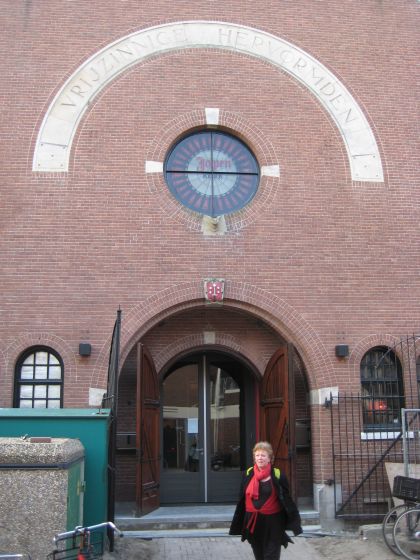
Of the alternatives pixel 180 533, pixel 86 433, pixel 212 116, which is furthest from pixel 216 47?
pixel 180 533

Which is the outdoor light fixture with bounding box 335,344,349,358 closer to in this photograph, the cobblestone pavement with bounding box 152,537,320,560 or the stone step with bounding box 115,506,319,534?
the stone step with bounding box 115,506,319,534

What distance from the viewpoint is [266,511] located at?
245 inches

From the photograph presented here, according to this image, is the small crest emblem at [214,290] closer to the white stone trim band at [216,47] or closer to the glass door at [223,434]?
the glass door at [223,434]

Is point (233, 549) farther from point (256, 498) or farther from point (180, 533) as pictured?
point (256, 498)

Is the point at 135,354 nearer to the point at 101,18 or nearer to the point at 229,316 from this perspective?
the point at 229,316

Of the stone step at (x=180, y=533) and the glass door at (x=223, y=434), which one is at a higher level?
the glass door at (x=223, y=434)

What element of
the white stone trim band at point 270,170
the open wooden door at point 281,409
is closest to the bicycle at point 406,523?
the open wooden door at point 281,409

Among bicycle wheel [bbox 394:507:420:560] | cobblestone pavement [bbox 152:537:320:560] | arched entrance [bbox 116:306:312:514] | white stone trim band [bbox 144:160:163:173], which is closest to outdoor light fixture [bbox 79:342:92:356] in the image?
arched entrance [bbox 116:306:312:514]

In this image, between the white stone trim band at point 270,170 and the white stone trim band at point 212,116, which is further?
the white stone trim band at point 212,116

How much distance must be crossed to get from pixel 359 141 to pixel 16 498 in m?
9.18

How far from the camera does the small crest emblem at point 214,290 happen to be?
11188 mm

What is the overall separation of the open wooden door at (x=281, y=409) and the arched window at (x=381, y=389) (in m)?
1.53

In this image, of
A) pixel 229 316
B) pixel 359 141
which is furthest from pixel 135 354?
pixel 359 141

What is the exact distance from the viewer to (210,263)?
1141 cm
